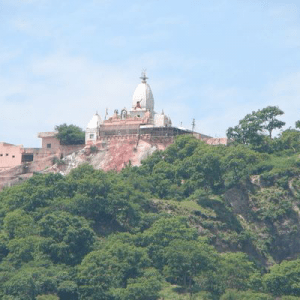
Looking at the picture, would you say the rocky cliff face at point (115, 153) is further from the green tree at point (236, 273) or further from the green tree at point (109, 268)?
the green tree at point (236, 273)

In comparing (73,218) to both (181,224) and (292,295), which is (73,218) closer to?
(181,224)

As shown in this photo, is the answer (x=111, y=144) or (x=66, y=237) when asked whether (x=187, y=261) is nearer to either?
(x=66, y=237)

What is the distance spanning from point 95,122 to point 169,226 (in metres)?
21.3

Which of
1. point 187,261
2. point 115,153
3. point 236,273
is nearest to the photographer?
point 187,261

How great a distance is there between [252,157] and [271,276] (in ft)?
52.6

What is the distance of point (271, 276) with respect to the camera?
88.4 meters

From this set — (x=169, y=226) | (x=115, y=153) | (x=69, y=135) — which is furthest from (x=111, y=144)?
(x=169, y=226)

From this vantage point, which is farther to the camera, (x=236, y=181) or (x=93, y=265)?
(x=236, y=181)

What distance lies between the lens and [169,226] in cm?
9125

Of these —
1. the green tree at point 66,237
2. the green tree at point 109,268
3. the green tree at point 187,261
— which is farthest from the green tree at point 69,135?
the green tree at point 187,261

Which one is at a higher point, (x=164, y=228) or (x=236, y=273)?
(x=164, y=228)

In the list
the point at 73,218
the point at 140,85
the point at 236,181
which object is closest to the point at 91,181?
the point at 73,218

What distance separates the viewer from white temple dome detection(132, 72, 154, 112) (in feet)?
364

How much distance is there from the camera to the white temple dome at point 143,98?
111 metres
